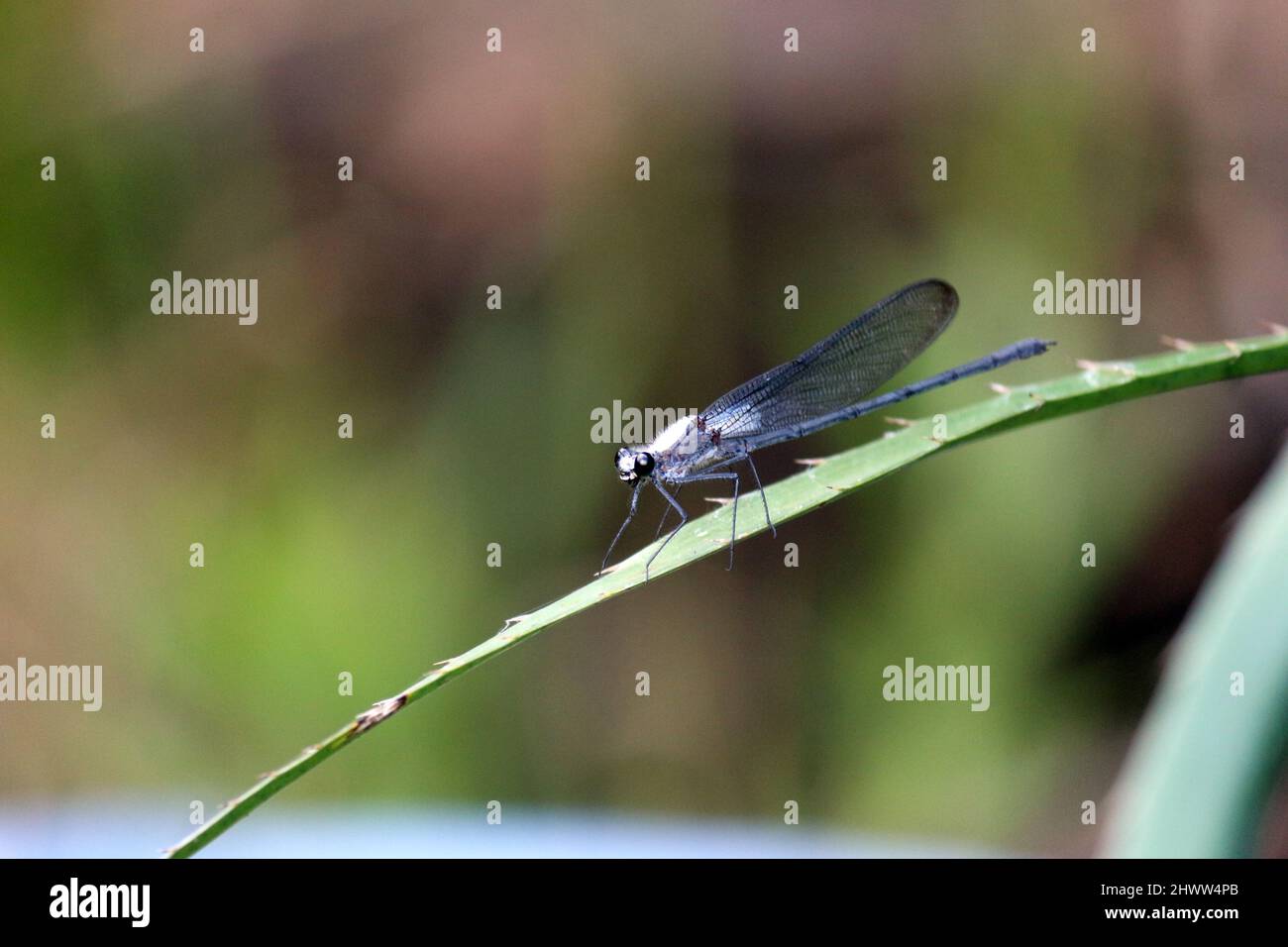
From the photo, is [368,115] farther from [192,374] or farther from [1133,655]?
[1133,655]

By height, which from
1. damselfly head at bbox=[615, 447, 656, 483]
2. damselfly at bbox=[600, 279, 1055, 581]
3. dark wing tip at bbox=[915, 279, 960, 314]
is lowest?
damselfly head at bbox=[615, 447, 656, 483]

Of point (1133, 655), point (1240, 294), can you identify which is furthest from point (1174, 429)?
point (1133, 655)

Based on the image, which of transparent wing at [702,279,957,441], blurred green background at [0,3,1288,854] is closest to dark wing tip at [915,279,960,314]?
transparent wing at [702,279,957,441]

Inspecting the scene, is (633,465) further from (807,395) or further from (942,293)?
(942,293)

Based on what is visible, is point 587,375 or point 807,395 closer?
point 807,395

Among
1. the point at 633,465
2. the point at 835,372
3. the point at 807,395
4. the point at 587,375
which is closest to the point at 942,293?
the point at 835,372

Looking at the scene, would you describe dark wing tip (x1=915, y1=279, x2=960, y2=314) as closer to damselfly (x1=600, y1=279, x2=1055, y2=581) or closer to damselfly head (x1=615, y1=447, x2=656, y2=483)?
damselfly (x1=600, y1=279, x2=1055, y2=581)
